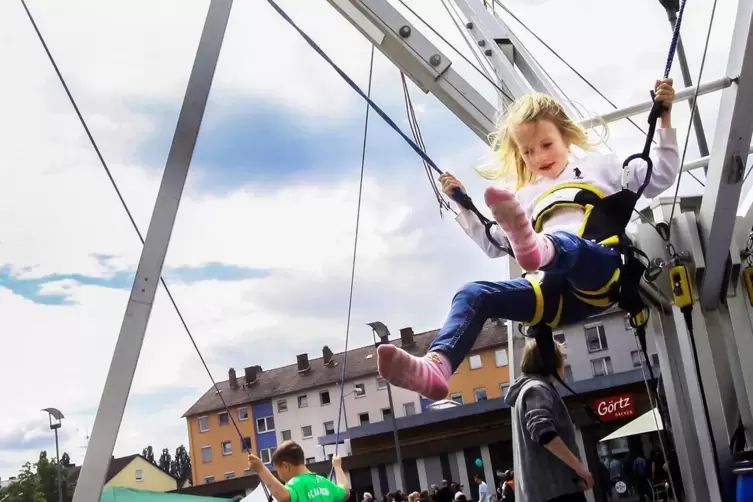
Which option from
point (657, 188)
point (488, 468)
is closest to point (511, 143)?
point (657, 188)

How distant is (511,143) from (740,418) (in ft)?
4.74

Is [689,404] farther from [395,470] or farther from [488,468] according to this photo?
[395,470]

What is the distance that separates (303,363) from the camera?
1731 inches

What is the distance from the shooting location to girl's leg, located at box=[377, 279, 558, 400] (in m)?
2.02

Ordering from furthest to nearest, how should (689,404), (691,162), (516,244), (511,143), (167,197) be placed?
(691,162) < (689,404) < (511,143) < (167,197) < (516,244)

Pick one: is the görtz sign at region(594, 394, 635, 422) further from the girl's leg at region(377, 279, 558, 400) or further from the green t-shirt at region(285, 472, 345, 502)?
the girl's leg at region(377, 279, 558, 400)

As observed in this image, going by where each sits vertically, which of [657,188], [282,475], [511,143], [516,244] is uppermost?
[511,143]

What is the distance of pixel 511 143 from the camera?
121 inches

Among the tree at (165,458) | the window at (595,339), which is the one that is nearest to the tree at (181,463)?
the tree at (165,458)

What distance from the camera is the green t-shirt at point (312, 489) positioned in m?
3.40

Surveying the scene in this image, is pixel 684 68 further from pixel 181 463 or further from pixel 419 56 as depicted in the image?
pixel 181 463

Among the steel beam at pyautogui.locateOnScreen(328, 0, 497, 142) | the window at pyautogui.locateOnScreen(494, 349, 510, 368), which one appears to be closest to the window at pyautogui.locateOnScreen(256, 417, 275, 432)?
the window at pyautogui.locateOnScreen(494, 349, 510, 368)

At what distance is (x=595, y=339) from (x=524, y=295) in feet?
102

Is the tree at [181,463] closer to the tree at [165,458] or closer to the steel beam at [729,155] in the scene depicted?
Result: the tree at [165,458]
